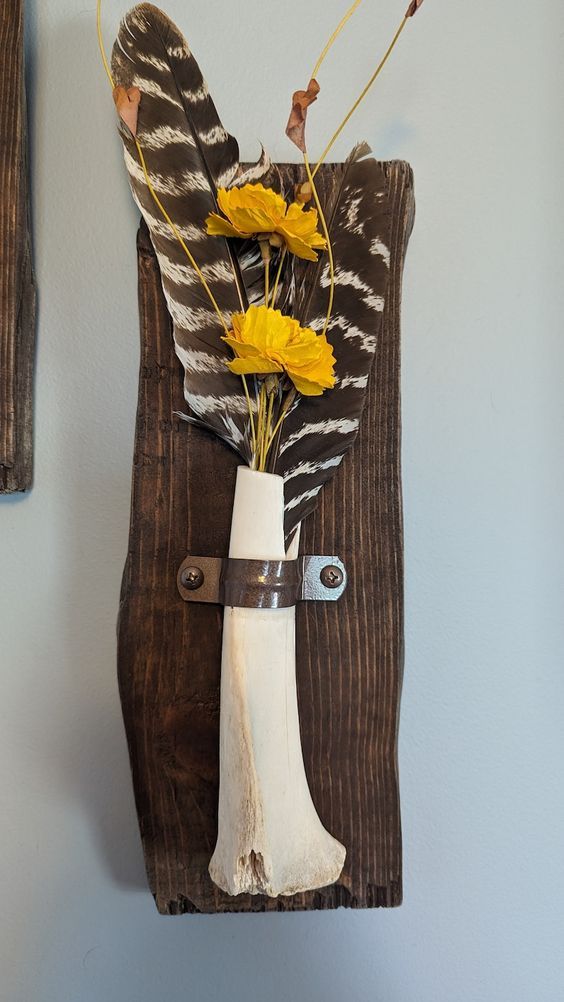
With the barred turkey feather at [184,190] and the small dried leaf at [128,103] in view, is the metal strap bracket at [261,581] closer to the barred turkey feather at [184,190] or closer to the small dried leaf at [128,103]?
the barred turkey feather at [184,190]

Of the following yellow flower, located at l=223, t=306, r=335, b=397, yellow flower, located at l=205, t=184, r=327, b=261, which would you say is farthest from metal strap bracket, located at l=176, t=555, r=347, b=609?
yellow flower, located at l=205, t=184, r=327, b=261

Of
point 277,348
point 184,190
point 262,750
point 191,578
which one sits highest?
point 184,190

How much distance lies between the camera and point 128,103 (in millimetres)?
503

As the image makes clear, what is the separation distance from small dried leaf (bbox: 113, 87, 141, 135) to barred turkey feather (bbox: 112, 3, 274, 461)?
0.02 m

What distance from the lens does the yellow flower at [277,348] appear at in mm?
479

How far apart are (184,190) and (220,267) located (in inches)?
2.6

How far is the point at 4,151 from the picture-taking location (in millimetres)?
571

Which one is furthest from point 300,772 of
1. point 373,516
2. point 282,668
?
point 373,516

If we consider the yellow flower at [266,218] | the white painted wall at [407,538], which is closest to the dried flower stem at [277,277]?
the yellow flower at [266,218]

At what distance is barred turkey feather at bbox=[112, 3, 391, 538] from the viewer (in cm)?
53

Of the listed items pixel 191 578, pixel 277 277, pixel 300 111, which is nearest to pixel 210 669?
pixel 191 578

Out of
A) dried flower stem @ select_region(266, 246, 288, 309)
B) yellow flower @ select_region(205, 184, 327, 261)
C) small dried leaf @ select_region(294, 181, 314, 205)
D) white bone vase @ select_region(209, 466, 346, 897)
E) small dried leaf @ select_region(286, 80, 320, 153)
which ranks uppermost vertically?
small dried leaf @ select_region(286, 80, 320, 153)

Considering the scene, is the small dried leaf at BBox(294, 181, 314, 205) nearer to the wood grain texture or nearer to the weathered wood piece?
the wood grain texture

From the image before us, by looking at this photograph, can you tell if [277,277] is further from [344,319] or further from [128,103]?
[128,103]
